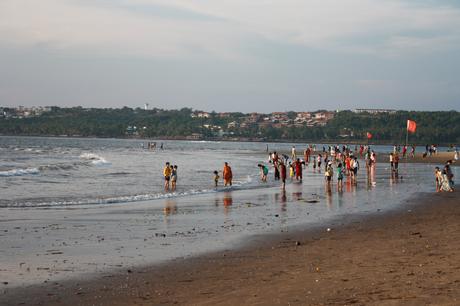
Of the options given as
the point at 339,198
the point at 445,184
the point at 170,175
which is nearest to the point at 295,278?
the point at 339,198

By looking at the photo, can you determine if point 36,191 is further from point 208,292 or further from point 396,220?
point 208,292

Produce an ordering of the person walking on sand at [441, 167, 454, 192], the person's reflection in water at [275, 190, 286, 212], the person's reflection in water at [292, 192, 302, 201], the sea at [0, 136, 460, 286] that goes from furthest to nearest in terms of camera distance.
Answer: the person walking on sand at [441, 167, 454, 192]
the person's reflection in water at [292, 192, 302, 201]
the person's reflection in water at [275, 190, 286, 212]
the sea at [0, 136, 460, 286]

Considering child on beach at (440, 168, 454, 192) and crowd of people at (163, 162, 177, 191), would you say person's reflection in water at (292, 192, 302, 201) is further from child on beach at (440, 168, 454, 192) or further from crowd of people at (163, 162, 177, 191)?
child on beach at (440, 168, 454, 192)

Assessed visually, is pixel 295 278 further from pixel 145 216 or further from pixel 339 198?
pixel 339 198

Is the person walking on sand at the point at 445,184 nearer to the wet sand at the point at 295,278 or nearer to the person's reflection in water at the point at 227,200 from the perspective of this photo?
the person's reflection in water at the point at 227,200

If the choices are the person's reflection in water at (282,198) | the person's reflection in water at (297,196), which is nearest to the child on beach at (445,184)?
the person's reflection in water at (297,196)

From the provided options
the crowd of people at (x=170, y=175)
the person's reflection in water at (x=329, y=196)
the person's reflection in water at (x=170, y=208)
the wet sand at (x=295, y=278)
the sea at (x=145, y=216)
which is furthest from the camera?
the crowd of people at (x=170, y=175)

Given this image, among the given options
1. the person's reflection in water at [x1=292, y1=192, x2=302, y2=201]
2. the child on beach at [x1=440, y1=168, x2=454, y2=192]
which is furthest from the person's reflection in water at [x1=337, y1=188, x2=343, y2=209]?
the child on beach at [x1=440, y1=168, x2=454, y2=192]

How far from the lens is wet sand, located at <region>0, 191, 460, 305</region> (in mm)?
8203

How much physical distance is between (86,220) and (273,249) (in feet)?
23.9

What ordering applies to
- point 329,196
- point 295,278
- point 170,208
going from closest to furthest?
point 295,278, point 170,208, point 329,196

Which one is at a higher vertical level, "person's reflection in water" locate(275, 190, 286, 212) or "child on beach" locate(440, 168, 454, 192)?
"child on beach" locate(440, 168, 454, 192)

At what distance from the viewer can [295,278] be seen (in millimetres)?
9586

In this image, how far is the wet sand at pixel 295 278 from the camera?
8203 mm
